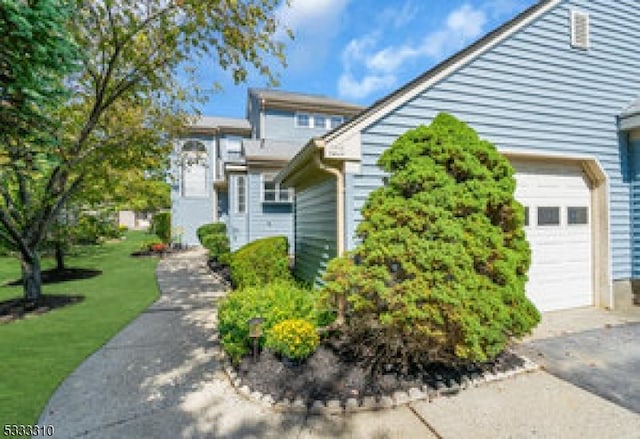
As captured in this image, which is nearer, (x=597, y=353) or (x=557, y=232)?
(x=597, y=353)

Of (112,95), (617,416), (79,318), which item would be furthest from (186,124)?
(617,416)

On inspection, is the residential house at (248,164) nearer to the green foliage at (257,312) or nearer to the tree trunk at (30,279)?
the tree trunk at (30,279)

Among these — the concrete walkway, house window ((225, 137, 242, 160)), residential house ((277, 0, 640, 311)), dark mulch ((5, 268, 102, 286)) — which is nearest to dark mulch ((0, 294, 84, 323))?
dark mulch ((5, 268, 102, 286))

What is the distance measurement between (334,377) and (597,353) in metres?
3.70

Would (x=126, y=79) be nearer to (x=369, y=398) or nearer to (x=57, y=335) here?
(x=57, y=335)

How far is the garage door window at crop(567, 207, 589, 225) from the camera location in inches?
240

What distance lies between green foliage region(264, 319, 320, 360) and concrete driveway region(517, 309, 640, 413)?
2936 mm

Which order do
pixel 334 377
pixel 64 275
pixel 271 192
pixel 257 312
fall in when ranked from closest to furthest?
pixel 334 377
pixel 257 312
pixel 64 275
pixel 271 192

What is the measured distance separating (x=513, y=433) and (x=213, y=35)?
7.28 m

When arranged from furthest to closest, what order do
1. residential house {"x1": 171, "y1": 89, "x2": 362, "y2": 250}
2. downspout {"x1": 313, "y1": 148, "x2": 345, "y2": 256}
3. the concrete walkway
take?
residential house {"x1": 171, "y1": 89, "x2": 362, "y2": 250} → downspout {"x1": 313, "y1": 148, "x2": 345, "y2": 256} → the concrete walkway

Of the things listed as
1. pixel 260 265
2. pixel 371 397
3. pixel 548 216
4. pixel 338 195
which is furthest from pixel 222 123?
pixel 371 397

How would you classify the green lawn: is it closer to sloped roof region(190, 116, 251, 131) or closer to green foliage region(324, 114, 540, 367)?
green foliage region(324, 114, 540, 367)

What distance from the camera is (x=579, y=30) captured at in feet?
19.2

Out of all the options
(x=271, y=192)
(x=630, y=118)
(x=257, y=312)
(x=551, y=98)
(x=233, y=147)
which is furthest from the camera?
(x=233, y=147)
